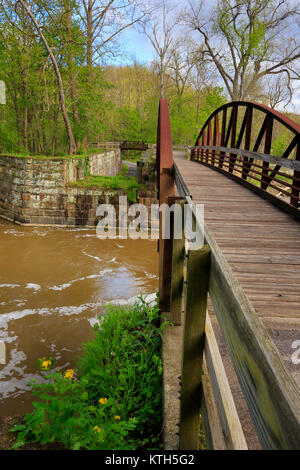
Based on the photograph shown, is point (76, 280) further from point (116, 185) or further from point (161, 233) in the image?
point (116, 185)

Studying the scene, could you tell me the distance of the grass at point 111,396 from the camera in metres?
2.15

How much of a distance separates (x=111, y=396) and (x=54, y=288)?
15.3ft

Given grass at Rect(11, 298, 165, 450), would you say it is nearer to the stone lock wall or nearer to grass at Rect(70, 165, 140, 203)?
grass at Rect(70, 165, 140, 203)

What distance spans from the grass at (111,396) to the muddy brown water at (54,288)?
35.3 inches

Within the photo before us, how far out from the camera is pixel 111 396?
2912 mm

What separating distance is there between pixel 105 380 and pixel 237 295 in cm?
246

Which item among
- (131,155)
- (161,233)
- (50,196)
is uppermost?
(131,155)

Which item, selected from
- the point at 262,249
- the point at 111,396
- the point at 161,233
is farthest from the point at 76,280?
the point at 262,249

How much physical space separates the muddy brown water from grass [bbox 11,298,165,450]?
35.3 inches

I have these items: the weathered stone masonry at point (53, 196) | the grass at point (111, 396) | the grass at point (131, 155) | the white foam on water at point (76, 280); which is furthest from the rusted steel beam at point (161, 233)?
the grass at point (131, 155)

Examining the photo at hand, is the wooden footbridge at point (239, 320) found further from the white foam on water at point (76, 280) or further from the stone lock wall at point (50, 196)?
the stone lock wall at point (50, 196)

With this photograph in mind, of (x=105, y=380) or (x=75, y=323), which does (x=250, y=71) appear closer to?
(x=75, y=323)

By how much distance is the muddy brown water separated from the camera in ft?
15.0

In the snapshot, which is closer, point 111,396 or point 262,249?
point 262,249
